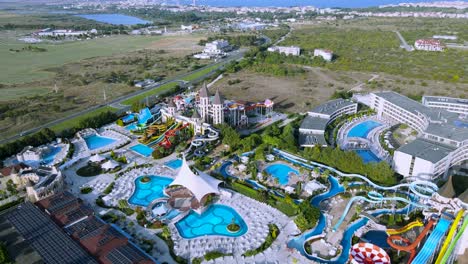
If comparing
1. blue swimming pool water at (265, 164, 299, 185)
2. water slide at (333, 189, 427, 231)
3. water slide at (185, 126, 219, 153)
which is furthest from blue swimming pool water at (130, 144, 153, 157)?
water slide at (333, 189, 427, 231)

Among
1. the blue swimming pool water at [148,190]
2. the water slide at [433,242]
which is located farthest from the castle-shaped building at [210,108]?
the water slide at [433,242]

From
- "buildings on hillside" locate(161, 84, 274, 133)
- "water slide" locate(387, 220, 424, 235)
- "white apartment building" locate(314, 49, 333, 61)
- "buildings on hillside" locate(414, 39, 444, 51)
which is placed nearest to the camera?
"water slide" locate(387, 220, 424, 235)

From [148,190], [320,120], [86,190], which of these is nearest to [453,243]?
[148,190]

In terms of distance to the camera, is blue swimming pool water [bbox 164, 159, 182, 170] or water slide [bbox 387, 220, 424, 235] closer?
water slide [bbox 387, 220, 424, 235]

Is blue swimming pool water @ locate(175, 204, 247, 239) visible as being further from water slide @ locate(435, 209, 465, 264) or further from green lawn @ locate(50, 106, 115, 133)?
green lawn @ locate(50, 106, 115, 133)

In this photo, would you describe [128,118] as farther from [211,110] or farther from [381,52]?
[381,52]

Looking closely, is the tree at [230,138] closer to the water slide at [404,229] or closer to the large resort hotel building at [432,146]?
the large resort hotel building at [432,146]

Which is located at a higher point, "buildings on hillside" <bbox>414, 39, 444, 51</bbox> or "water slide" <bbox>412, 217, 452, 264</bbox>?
"buildings on hillside" <bbox>414, 39, 444, 51</bbox>

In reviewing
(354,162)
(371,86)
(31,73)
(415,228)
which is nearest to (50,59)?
(31,73)
